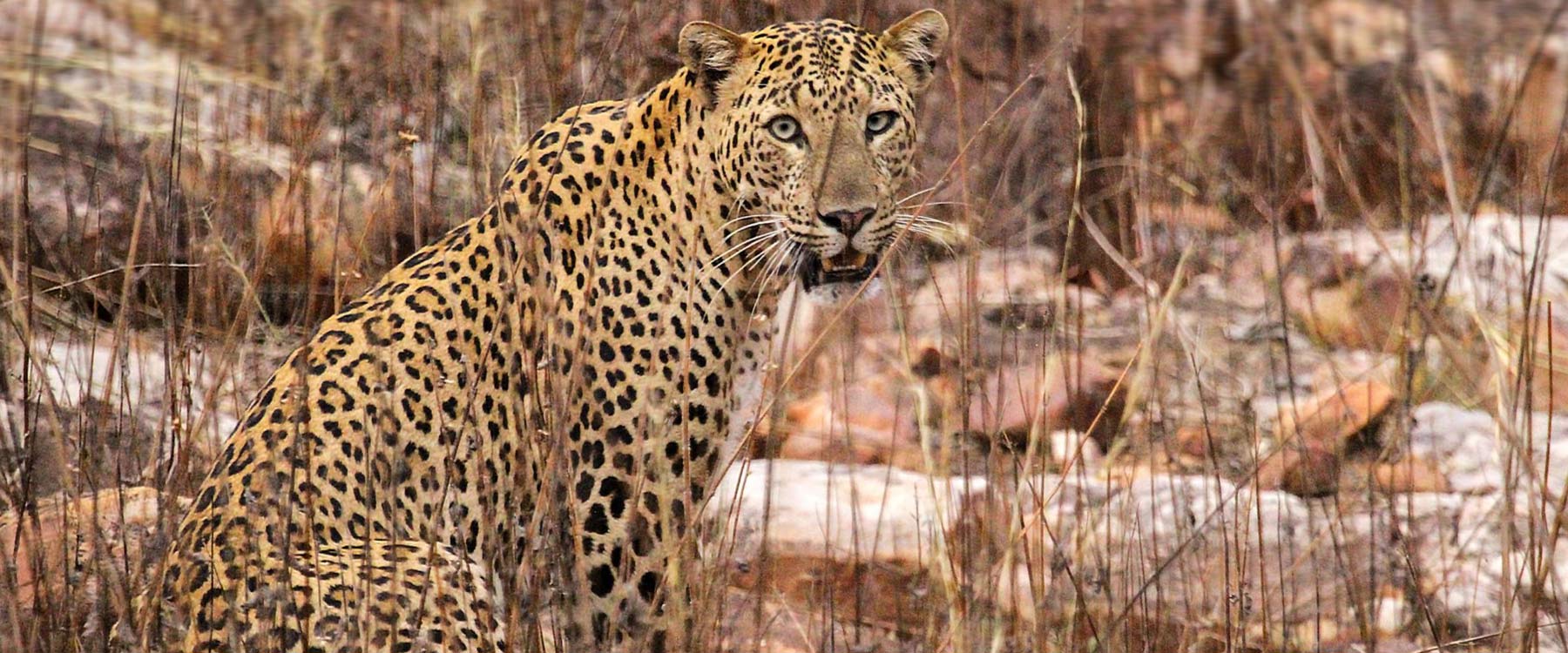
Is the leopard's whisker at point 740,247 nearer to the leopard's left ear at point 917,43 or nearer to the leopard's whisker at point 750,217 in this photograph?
the leopard's whisker at point 750,217

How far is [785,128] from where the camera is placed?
4.63 metres

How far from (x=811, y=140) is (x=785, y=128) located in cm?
8

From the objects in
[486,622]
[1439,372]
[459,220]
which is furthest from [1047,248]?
[486,622]

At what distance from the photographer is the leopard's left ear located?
4.76 m

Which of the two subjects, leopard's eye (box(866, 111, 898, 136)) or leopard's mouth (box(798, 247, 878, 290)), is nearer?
leopard's mouth (box(798, 247, 878, 290))

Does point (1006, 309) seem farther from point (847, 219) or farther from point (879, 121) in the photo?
point (879, 121)

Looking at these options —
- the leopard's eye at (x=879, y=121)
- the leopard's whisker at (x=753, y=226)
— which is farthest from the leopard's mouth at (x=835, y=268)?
the leopard's eye at (x=879, y=121)

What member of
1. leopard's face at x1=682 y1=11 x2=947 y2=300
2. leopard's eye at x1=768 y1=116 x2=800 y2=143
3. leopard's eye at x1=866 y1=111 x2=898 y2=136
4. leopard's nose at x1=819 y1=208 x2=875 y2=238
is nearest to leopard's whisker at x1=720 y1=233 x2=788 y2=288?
leopard's face at x1=682 y1=11 x2=947 y2=300

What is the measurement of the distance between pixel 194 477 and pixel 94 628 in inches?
48.5

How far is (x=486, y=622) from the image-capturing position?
12.3ft

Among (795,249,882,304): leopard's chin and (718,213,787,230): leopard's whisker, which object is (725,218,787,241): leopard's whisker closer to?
(718,213,787,230): leopard's whisker

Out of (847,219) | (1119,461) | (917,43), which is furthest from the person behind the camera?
(1119,461)

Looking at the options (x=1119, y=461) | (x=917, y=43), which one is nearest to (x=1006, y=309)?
(x=917, y=43)

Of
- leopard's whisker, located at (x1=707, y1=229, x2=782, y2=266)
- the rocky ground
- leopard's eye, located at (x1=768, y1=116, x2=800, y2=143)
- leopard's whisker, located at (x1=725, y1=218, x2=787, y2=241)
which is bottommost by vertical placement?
the rocky ground
